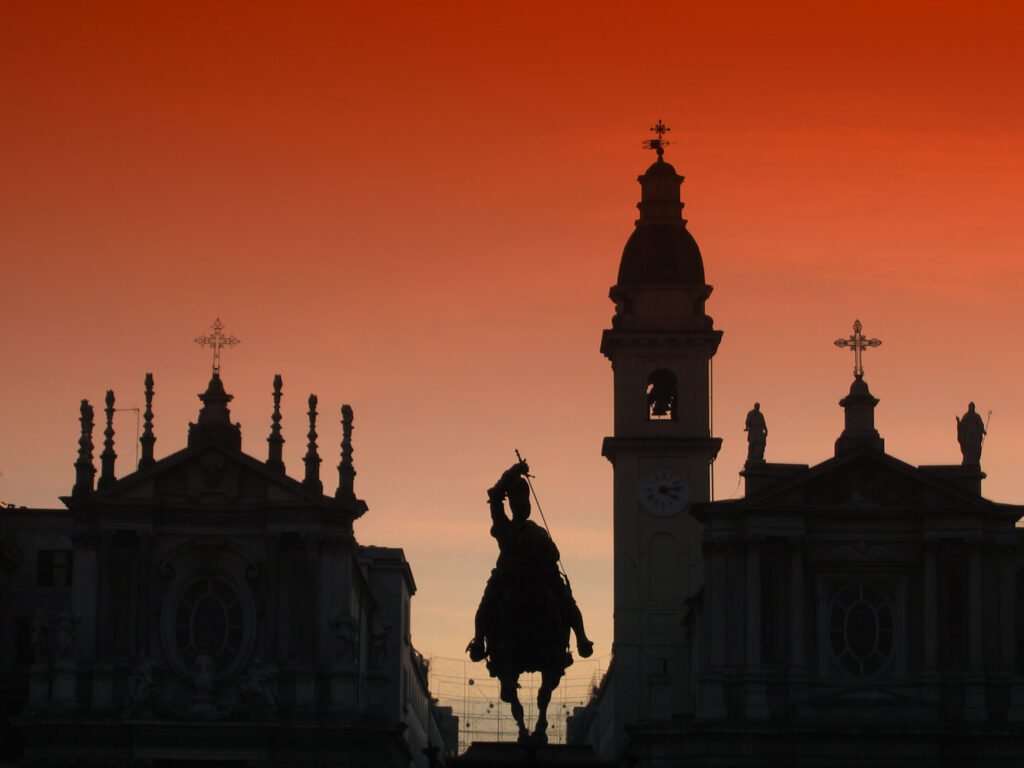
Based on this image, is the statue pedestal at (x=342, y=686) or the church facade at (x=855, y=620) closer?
the church facade at (x=855, y=620)

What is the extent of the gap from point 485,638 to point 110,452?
148 feet

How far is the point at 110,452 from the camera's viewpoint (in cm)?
8500

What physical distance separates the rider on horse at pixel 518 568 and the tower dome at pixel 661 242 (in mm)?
54886

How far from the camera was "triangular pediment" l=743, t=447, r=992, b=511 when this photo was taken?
8300cm

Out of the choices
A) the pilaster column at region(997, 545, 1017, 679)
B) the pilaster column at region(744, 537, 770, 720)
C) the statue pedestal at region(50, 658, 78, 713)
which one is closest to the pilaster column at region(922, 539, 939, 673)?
the pilaster column at region(997, 545, 1017, 679)

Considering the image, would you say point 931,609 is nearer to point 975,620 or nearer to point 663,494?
point 975,620

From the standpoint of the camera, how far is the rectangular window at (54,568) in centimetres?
9388

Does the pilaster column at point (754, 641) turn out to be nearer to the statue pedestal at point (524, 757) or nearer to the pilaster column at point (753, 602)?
the pilaster column at point (753, 602)

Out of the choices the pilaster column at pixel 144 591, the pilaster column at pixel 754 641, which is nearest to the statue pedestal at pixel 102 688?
the pilaster column at pixel 144 591

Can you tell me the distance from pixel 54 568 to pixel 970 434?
3423cm

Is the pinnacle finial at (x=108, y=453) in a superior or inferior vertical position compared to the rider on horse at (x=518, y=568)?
superior

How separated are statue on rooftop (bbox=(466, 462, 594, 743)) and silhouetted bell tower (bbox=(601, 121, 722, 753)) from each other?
50.0 m

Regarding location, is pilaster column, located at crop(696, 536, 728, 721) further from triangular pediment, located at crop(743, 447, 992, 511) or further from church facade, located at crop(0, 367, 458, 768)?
church facade, located at crop(0, 367, 458, 768)

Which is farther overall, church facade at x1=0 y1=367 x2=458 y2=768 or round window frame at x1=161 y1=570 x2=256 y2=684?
round window frame at x1=161 y1=570 x2=256 y2=684
